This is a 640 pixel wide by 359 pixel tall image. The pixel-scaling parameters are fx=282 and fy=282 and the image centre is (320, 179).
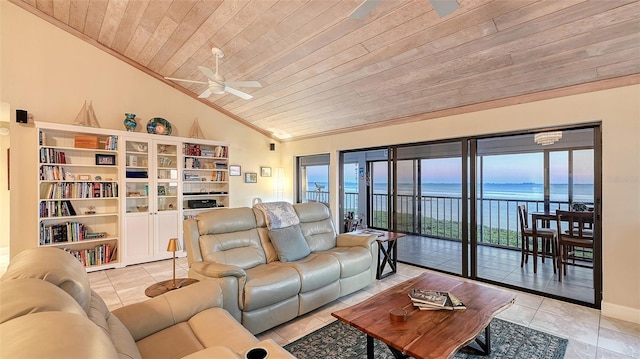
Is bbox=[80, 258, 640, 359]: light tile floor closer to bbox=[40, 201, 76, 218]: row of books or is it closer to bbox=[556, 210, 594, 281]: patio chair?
bbox=[556, 210, 594, 281]: patio chair

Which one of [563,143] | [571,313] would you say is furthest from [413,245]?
[563,143]

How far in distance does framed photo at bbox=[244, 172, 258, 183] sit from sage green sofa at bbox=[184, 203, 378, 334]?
3.00m

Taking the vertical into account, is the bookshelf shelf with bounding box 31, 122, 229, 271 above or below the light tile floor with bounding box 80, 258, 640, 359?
above

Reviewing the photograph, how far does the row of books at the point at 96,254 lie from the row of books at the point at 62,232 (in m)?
0.21

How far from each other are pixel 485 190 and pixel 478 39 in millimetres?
2083

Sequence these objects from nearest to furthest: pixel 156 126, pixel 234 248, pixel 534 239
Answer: pixel 234 248
pixel 534 239
pixel 156 126

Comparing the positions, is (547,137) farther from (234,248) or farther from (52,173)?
(52,173)

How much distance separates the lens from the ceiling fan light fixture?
3262mm

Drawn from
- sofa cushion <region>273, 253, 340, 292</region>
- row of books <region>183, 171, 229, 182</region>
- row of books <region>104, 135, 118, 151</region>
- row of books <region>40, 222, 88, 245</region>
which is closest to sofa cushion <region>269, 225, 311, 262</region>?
sofa cushion <region>273, 253, 340, 292</region>

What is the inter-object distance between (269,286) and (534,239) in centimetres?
356

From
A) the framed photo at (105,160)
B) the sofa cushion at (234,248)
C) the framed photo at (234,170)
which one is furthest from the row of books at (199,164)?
the sofa cushion at (234,248)

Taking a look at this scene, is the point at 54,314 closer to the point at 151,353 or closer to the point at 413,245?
the point at 151,353

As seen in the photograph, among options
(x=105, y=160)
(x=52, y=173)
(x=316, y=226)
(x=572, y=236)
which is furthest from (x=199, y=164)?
(x=572, y=236)

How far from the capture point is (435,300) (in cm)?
204
